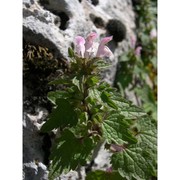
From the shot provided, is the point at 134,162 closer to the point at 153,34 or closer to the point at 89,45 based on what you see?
the point at 89,45

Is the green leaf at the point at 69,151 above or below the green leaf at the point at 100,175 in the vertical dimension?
above

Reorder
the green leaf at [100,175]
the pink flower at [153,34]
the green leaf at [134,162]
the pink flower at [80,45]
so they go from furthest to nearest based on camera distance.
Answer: the pink flower at [153,34] < the green leaf at [100,175] < the green leaf at [134,162] < the pink flower at [80,45]

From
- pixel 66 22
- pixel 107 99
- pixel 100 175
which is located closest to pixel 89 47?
pixel 107 99

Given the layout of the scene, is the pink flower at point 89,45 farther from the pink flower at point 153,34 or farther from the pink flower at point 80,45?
the pink flower at point 153,34

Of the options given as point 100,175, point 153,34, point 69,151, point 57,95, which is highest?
point 153,34

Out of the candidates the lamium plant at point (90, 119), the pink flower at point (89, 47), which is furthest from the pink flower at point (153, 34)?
the pink flower at point (89, 47)

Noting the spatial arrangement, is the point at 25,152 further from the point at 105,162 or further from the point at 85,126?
the point at 105,162
